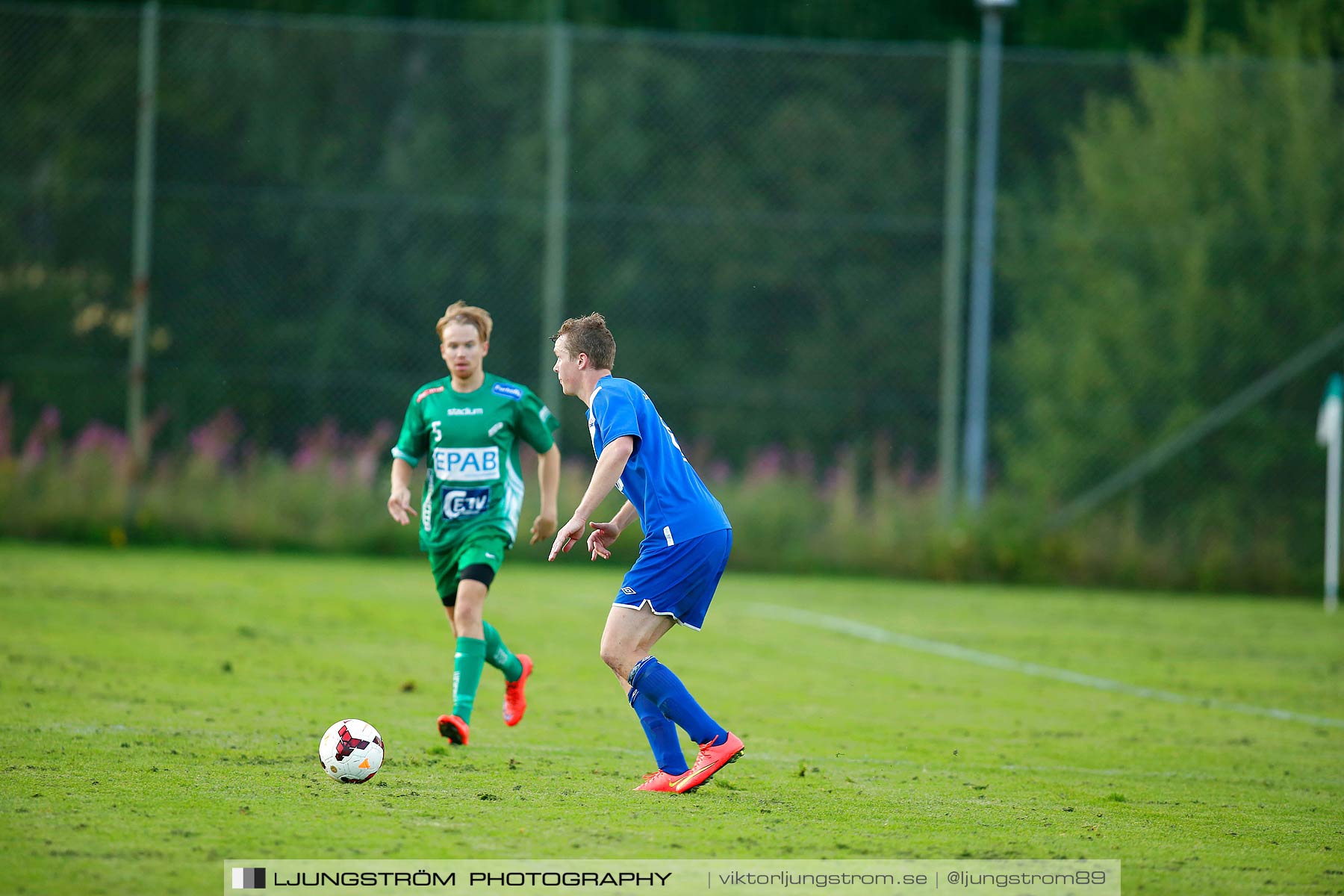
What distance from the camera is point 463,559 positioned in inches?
269

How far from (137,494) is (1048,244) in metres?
10.5

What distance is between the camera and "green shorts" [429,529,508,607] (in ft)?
22.4

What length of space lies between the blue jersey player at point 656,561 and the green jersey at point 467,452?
1342mm

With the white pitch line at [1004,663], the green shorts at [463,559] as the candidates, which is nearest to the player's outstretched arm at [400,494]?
the green shorts at [463,559]

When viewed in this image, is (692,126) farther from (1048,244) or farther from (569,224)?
(1048,244)

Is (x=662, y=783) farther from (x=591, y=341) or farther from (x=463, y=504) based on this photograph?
(x=463, y=504)

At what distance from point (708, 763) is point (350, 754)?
1308 mm

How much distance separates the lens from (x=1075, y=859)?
4.60 meters

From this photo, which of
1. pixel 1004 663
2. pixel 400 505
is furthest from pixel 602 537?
pixel 1004 663

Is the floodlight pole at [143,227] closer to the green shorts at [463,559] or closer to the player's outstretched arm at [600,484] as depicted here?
the green shorts at [463,559]

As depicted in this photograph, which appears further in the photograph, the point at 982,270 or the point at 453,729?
the point at 982,270

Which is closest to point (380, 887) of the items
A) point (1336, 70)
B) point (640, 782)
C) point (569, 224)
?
point (640, 782)

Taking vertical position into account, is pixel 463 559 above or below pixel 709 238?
below

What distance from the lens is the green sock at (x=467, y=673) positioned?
6.42m
